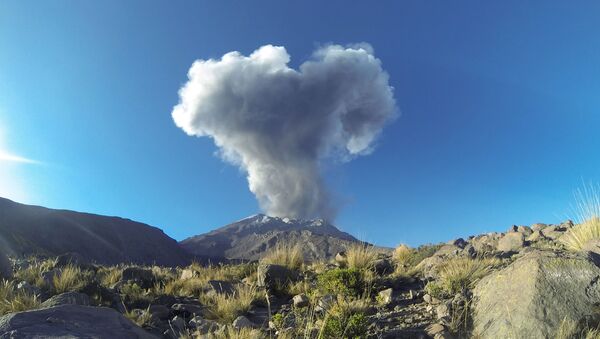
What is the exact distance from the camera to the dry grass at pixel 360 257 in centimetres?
1178

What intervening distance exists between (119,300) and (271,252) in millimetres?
5264

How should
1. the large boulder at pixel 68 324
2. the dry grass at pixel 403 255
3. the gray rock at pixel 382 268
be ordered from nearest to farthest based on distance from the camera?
the large boulder at pixel 68 324 < the gray rock at pixel 382 268 < the dry grass at pixel 403 255

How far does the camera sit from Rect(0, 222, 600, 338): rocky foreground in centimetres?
556

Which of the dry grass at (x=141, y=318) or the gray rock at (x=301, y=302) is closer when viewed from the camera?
the dry grass at (x=141, y=318)

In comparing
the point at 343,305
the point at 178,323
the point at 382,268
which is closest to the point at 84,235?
the point at 382,268

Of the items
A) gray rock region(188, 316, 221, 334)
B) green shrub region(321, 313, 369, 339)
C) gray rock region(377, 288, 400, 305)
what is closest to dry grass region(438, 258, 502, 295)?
gray rock region(377, 288, 400, 305)

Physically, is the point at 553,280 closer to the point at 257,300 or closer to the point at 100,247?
the point at 257,300

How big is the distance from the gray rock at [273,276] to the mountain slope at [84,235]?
85.1m

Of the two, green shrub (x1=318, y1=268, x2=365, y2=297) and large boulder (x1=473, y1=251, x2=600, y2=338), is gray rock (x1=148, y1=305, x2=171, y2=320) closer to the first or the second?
green shrub (x1=318, y1=268, x2=365, y2=297)

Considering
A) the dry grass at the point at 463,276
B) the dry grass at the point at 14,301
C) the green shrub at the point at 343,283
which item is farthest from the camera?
the green shrub at the point at 343,283

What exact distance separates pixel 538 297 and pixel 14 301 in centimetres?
759

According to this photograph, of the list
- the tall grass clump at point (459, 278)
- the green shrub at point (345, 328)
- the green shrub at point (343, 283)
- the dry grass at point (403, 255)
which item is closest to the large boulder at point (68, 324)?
the green shrub at point (345, 328)

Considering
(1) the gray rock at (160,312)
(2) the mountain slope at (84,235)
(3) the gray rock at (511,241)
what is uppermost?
(2) the mountain slope at (84,235)

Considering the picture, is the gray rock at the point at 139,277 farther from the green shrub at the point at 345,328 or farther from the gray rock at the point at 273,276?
the green shrub at the point at 345,328
